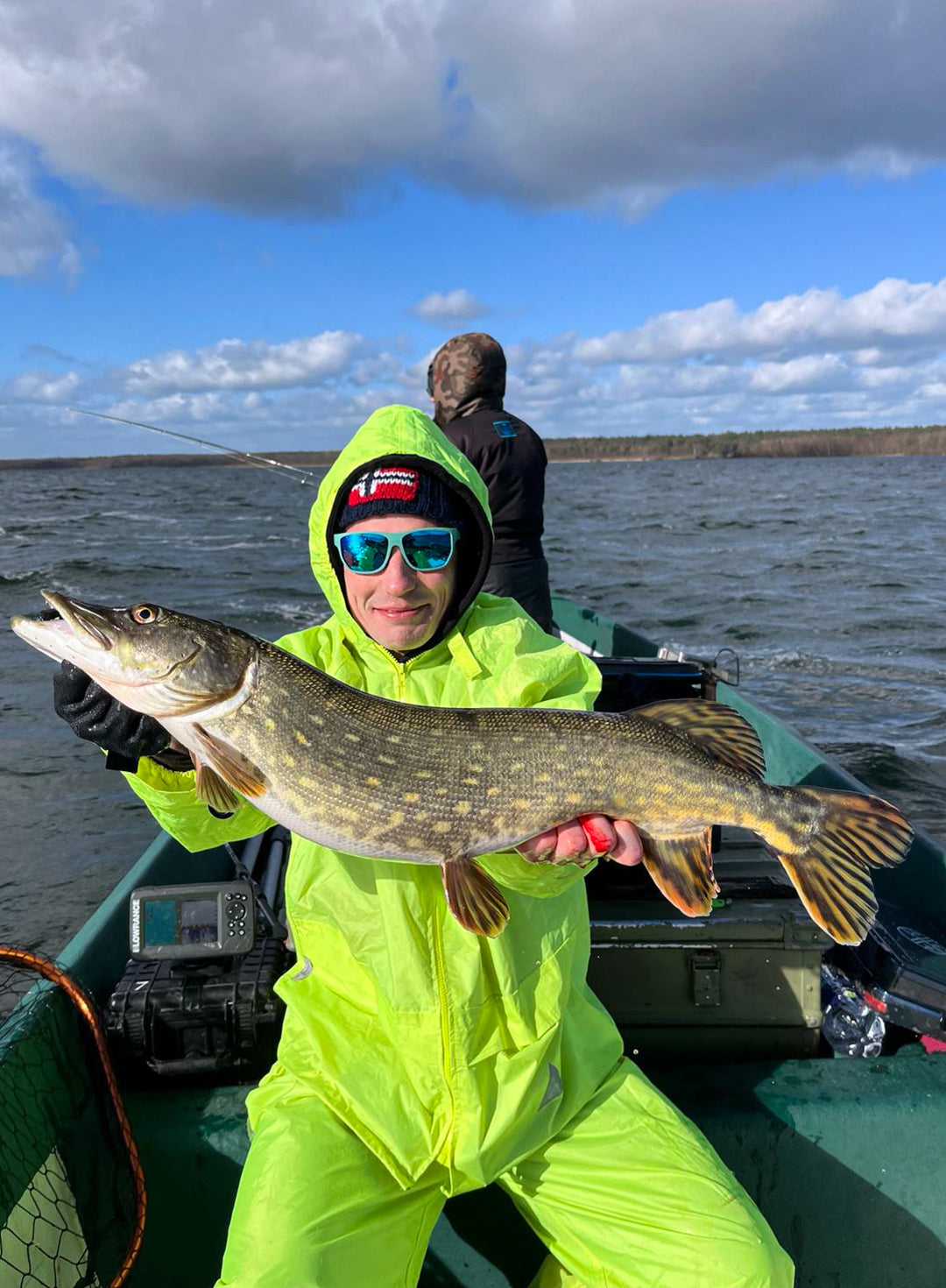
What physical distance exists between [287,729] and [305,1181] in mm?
1116

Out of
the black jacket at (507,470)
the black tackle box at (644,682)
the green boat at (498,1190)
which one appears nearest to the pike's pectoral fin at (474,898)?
the green boat at (498,1190)

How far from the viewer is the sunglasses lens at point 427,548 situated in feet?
8.93

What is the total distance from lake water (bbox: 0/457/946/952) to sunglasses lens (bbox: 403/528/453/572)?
517 cm

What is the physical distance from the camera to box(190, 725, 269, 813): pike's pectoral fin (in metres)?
2.45

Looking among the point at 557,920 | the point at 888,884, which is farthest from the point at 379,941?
the point at 888,884

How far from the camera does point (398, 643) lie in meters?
2.79

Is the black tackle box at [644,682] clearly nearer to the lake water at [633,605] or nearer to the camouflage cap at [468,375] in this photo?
the camouflage cap at [468,375]

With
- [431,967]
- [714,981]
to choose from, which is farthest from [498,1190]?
[714,981]

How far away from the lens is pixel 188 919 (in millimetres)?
3326

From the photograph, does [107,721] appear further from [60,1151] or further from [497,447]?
[497,447]

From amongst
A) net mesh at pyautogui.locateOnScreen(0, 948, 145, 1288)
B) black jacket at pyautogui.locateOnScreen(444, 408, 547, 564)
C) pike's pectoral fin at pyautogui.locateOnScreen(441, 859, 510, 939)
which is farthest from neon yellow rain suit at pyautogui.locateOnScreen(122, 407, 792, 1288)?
black jacket at pyautogui.locateOnScreen(444, 408, 547, 564)

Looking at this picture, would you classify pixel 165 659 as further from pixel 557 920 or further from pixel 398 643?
pixel 557 920

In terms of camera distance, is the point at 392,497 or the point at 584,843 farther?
the point at 392,497

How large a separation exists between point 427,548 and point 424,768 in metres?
0.67
